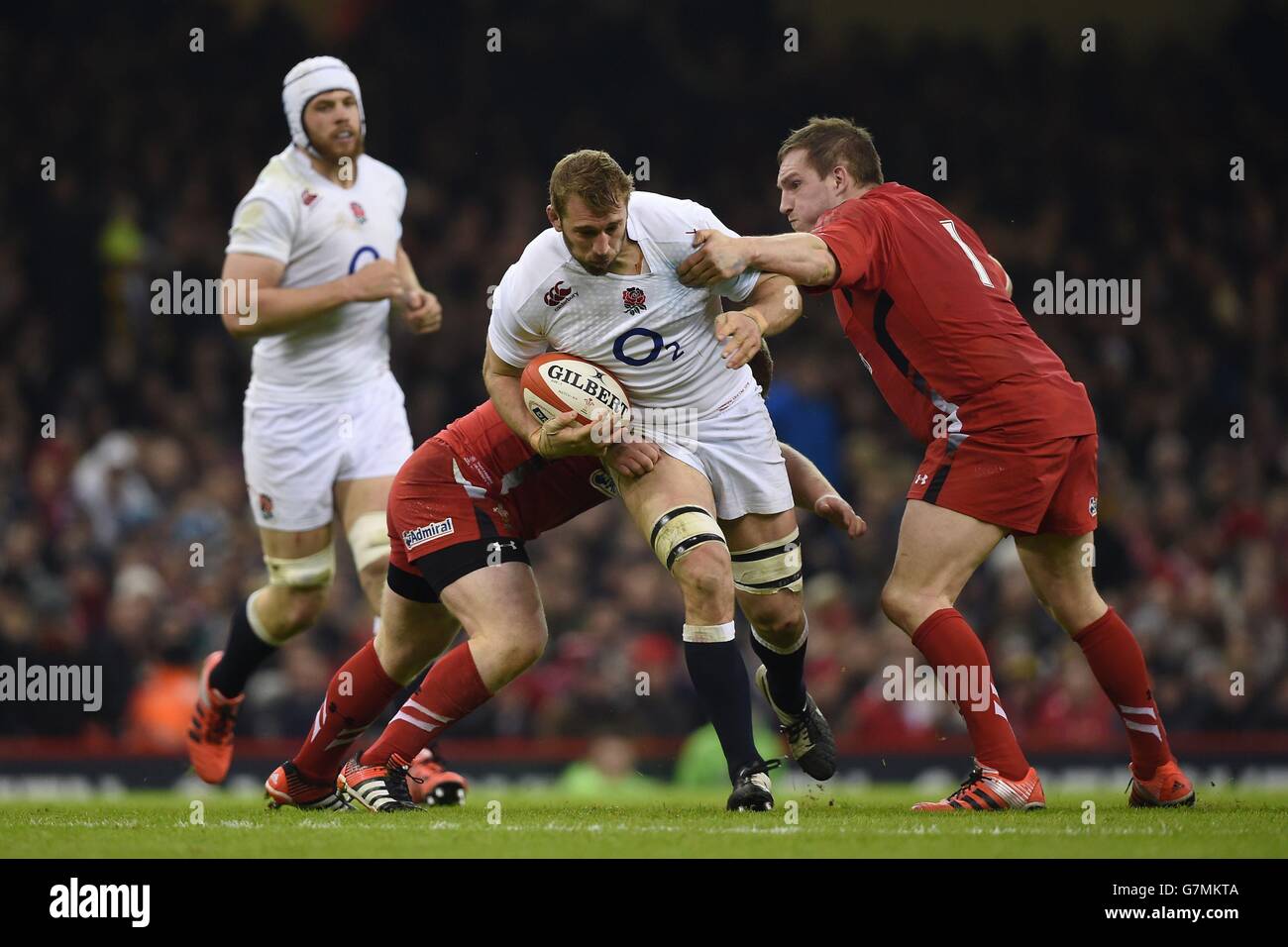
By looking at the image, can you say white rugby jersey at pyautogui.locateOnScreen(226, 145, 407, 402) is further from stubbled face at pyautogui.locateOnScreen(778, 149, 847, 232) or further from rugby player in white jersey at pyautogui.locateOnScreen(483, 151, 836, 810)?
stubbled face at pyautogui.locateOnScreen(778, 149, 847, 232)

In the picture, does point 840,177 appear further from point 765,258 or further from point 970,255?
point 765,258

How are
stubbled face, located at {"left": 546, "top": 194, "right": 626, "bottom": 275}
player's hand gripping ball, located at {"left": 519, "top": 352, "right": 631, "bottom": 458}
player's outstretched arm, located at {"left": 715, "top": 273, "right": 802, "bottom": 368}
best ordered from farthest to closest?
player's hand gripping ball, located at {"left": 519, "top": 352, "right": 631, "bottom": 458} → stubbled face, located at {"left": 546, "top": 194, "right": 626, "bottom": 275} → player's outstretched arm, located at {"left": 715, "top": 273, "right": 802, "bottom": 368}

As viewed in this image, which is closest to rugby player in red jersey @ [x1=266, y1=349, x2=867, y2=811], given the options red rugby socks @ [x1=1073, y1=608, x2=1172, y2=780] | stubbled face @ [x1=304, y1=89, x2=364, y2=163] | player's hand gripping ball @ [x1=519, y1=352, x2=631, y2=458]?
player's hand gripping ball @ [x1=519, y1=352, x2=631, y2=458]

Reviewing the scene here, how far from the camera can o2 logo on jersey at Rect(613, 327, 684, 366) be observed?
21.4ft

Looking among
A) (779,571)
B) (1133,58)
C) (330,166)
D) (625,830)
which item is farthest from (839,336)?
(625,830)

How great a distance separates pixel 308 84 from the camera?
7980mm

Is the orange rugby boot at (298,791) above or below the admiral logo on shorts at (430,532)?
below

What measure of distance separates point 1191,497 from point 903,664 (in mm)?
3453

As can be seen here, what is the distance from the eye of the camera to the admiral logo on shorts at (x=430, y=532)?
6668mm

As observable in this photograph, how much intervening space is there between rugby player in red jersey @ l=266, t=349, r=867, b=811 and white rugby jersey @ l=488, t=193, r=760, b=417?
1.18ft

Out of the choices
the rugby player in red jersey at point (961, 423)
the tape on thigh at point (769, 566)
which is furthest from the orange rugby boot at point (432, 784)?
the rugby player in red jersey at point (961, 423)

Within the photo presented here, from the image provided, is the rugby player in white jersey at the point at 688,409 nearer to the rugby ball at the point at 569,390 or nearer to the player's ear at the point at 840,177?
the rugby ball at the point at 569,390

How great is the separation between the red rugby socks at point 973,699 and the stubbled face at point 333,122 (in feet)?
11.8

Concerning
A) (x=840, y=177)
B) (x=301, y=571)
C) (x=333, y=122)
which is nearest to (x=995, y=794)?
(x=840, y=177)
